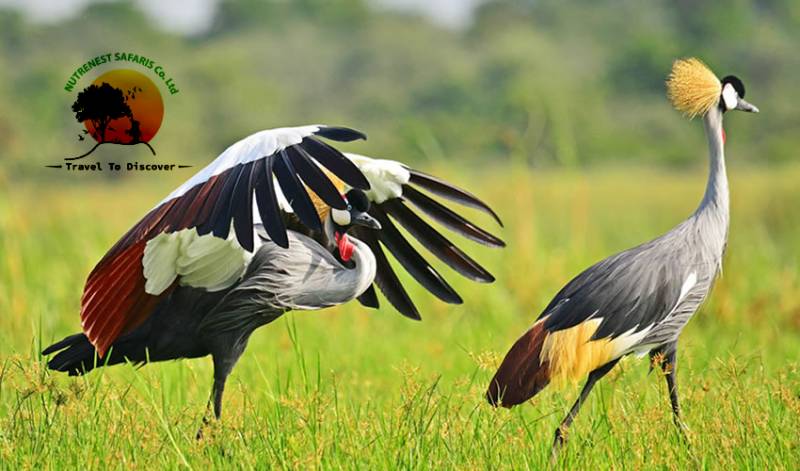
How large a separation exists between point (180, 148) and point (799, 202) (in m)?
16.8

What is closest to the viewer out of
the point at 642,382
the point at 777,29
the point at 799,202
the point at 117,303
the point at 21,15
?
the point at 117,303

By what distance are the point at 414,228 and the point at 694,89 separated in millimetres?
1161

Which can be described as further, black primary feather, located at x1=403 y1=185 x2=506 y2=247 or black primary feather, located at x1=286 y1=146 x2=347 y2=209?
black primary feather, located at x1=403 y1=185 x2=506 y2=247

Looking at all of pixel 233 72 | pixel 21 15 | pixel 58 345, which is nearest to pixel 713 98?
pixel 58 345

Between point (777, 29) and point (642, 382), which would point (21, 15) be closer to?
point (777, 29)

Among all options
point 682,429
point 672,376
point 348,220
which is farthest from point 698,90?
point 348,220

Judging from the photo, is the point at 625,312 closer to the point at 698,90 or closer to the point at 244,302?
the point at 698,90

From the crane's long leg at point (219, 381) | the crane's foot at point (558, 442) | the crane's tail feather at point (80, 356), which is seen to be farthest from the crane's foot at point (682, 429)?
the crane's tail feather at point (80, 356)

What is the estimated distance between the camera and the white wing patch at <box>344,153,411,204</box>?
4.24 meters

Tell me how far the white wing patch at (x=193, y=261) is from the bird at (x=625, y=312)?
927 millimetres

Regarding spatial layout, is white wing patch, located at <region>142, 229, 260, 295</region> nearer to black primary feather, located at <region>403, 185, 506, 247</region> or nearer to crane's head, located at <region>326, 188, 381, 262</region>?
crane's head, located at <region>326, 188, 381, 262</region>

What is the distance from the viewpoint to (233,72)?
1364 inches

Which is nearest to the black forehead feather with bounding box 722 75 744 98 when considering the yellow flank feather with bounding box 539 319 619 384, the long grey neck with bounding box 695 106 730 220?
the long grey neck with bounding box 695 106 730 220

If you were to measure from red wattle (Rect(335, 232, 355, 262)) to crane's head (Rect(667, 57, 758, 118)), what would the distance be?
1.17 meters
